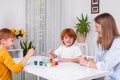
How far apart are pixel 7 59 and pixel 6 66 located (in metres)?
0.11

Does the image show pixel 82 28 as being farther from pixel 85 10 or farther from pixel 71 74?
pixel 71 74

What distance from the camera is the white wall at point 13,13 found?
4738 mm

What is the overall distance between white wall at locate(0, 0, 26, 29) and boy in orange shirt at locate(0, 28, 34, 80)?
273 cm

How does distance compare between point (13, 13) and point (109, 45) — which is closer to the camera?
point (109, 45)

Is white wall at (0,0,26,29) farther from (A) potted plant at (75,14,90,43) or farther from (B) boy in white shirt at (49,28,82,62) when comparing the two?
(B) boy in white shirt at (49,28,82,62)

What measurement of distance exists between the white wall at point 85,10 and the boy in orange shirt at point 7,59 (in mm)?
3018

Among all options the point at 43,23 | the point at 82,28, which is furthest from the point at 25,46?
the point at 82,28

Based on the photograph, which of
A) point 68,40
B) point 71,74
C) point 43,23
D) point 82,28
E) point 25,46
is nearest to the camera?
point 71,74

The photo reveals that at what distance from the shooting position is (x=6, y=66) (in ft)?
6.58

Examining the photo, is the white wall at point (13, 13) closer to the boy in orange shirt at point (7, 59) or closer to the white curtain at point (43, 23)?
the white curtain at point (43, 23)

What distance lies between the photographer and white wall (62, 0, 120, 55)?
4645 mm

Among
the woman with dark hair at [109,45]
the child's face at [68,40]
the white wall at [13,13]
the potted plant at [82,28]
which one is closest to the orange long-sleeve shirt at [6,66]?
the woman with dark hair at [109,45]

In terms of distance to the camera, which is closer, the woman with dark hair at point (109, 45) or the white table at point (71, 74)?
the white table at point (71, 74)

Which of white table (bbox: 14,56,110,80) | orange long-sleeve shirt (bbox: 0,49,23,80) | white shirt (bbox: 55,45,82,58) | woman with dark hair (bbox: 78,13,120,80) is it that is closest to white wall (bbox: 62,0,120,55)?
white shirt (bbox: 55,45,82,58)
